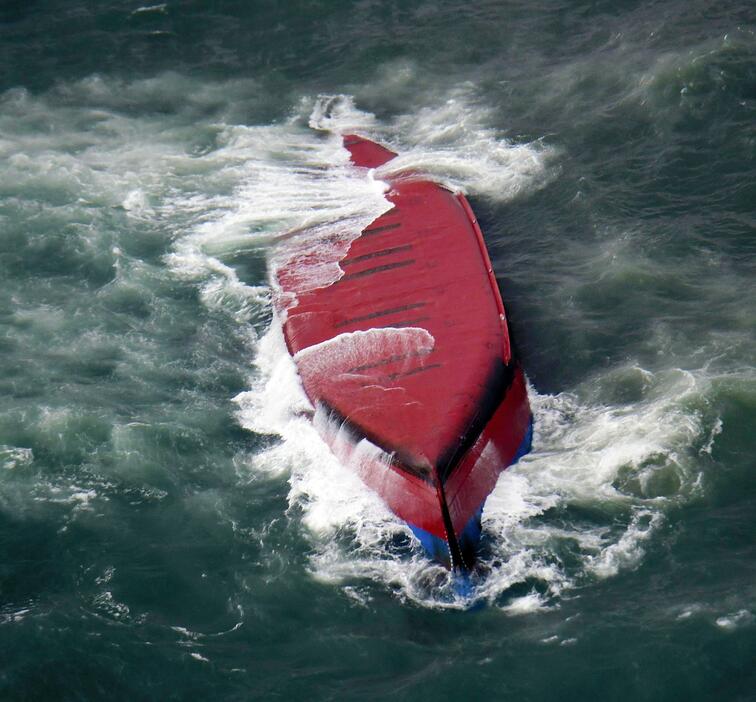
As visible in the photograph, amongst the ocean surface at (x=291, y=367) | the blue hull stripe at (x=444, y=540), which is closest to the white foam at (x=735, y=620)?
the ocean surface at (x=291, y=367)

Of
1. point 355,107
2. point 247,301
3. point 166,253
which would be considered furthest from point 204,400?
point 355,107

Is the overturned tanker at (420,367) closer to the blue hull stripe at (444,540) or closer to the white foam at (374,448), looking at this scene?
the blue hull stripe at (444,540)

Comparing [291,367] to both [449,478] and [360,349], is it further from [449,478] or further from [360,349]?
[449,478]

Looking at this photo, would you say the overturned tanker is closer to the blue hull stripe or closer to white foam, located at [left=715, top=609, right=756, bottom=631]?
the blue hull stripe

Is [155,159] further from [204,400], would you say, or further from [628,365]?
[628,365]

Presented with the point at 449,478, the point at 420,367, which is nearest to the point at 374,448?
the point at 449,478

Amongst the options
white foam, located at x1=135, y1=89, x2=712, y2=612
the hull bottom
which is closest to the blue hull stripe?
the hull bottom

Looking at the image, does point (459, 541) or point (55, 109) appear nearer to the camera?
point (459, 541)
